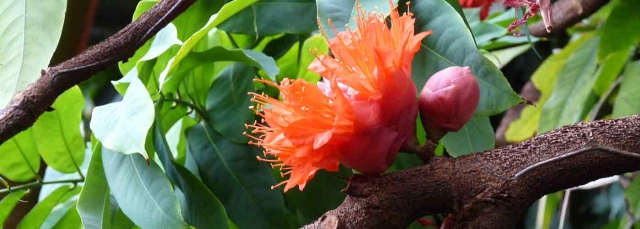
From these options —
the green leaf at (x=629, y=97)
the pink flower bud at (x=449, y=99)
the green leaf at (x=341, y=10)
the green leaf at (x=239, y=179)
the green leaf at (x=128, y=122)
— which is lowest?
the green leaf at (x=629, y=97)

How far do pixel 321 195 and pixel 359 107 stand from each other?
24 centimetres

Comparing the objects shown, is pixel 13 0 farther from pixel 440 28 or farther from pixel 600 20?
pixel 600 20

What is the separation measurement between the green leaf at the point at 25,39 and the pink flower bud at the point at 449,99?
0.31 meters

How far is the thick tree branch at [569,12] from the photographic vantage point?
0.93m

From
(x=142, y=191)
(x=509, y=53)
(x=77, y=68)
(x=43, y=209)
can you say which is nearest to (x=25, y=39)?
(x=77, y=68)

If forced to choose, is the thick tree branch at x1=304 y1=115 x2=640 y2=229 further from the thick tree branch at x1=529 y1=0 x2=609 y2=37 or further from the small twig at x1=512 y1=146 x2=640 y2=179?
the thick tree branch at x1=529 y1=0 x2=609 y2=37

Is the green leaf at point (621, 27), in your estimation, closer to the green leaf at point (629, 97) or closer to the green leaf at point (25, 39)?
the green leaf at point (629, 97)

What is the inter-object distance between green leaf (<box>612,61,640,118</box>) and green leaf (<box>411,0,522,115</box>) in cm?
47

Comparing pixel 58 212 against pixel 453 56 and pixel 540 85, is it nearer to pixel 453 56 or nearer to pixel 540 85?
pixel 453 56

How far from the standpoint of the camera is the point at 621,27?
820 millimetres

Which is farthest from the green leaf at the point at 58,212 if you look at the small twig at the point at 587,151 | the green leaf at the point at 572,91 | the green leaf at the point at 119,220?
the green leaf at the point at 572,91

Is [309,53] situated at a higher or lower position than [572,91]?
higher

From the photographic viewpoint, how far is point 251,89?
652mm

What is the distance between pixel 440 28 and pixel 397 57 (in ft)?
0.36
